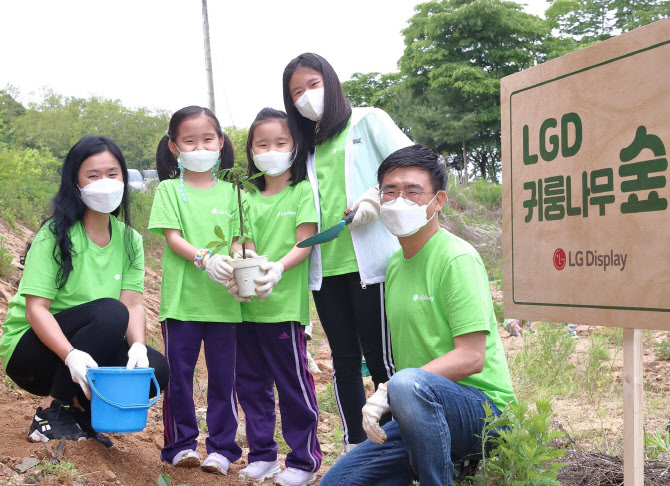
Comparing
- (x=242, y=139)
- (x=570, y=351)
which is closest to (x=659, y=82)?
(x=570, y=351)

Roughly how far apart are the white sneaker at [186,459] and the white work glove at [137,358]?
1.48 ft

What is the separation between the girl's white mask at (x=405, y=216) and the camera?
246 cm

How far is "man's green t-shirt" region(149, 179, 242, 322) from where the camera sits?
306cm

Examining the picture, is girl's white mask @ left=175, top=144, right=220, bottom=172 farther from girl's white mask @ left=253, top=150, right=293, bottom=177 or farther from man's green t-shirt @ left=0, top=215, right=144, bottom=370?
man's green t-shirt @ left=0, top=215, right=144, bottom=370

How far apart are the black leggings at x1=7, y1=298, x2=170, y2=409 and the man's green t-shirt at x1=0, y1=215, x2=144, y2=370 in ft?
0.24

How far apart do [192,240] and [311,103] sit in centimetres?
85

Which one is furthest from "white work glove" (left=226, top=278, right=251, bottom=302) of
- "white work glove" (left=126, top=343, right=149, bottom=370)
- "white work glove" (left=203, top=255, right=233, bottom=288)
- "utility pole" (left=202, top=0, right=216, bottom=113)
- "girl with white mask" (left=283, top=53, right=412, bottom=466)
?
"utility pole" (left=202, top=0, right=216, bottom=113)

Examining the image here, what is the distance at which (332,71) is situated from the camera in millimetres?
3059

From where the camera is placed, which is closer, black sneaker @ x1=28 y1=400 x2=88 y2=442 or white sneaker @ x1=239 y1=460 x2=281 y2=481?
black sneaker @ x1=28 y1=400 x2=88 y2=442

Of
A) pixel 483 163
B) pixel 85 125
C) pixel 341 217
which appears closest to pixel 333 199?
pixel 341 217

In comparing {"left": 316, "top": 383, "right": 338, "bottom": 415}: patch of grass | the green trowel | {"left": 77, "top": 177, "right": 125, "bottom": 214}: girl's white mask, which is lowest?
{"left": 316, "top": 383, "right": 338, "bottom": 415}: patch of grass

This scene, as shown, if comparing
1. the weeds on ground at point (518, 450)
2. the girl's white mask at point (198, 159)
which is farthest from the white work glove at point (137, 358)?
the weeds on ground at point (518, 450)

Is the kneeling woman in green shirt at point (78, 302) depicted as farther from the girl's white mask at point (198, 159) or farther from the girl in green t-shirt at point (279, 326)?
the girl in green t-shirt at point (279, 326)

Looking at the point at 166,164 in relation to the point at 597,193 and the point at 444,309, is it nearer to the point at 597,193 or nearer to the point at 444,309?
the point at 444,309
